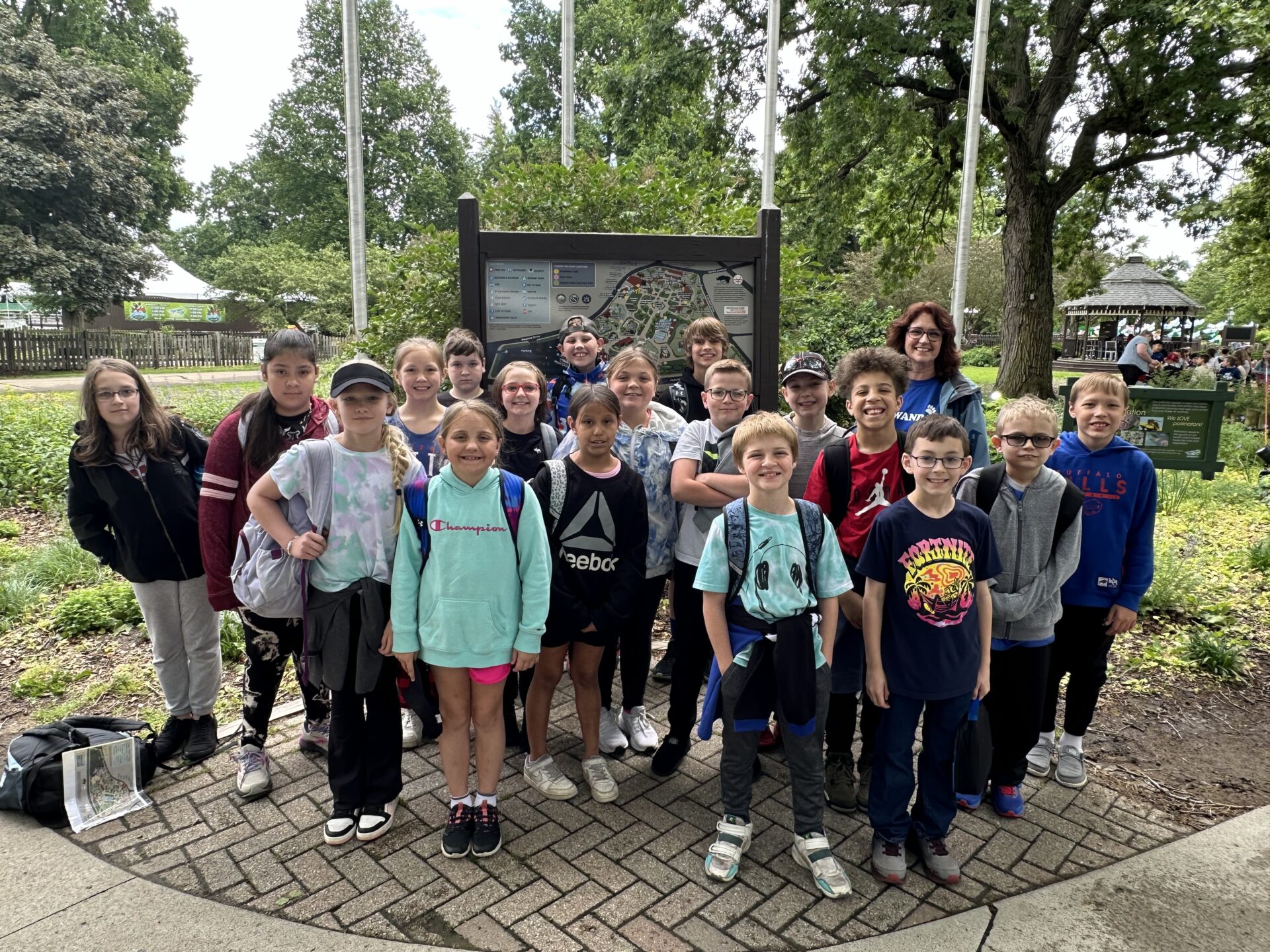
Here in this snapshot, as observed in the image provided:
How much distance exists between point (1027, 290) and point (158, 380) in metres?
21.4

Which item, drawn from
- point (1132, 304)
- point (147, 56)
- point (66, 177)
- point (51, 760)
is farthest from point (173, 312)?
point (51, 760)

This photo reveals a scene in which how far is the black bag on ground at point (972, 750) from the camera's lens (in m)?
2.87

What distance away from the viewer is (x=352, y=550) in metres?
2.98

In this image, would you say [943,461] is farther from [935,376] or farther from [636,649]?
[636,649]

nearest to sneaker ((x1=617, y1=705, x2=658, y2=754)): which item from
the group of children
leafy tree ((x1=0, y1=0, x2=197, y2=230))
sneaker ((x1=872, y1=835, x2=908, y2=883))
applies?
the group of children

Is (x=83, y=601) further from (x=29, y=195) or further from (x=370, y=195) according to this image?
(x=370, y=195)

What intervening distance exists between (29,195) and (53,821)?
32.6 meters

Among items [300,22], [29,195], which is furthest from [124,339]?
[300,22]

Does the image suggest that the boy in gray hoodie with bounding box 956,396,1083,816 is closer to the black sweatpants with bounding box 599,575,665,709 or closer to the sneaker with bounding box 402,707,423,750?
the black sweatpants with bounding box 599,575,665,709

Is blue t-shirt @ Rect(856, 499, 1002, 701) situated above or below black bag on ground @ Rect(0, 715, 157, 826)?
above

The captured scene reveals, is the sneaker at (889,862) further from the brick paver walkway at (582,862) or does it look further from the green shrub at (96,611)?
the green shrub at (96,611)

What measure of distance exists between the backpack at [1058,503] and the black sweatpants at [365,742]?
2367 millimetres

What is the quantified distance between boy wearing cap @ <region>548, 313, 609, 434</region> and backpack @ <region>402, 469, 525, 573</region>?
43.2 inches

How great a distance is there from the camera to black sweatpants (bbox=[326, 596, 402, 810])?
304cm
